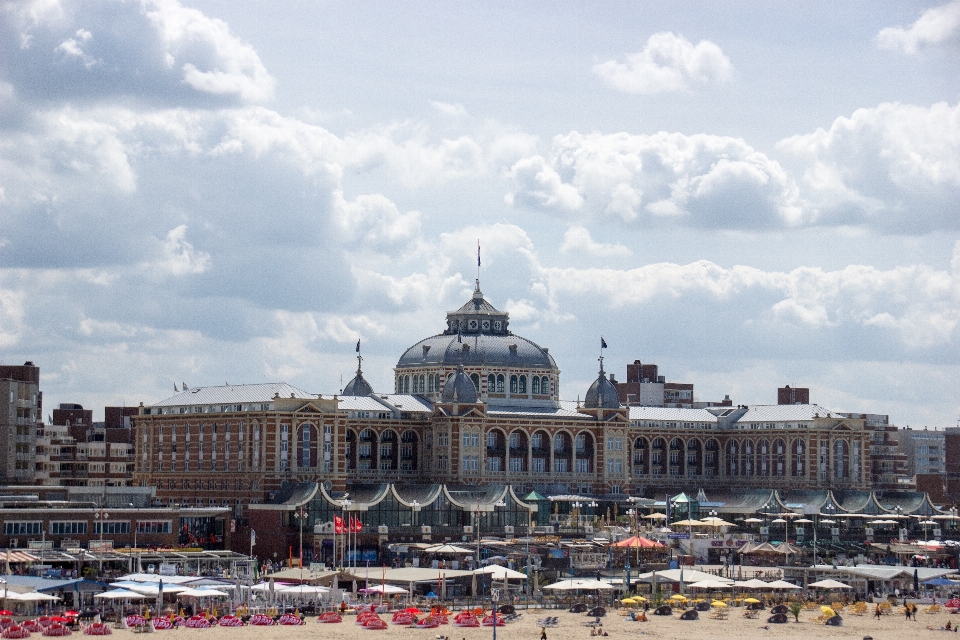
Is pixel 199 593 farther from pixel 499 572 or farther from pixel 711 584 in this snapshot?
pixel 711 584

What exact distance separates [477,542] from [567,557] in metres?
8.86

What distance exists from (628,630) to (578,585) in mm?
18853

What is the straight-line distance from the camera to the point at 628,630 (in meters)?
144

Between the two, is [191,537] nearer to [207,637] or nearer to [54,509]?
[54,509]

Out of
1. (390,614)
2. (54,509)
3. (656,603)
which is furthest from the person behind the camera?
(54,509)

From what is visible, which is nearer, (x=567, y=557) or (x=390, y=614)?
(x=390, y=614)

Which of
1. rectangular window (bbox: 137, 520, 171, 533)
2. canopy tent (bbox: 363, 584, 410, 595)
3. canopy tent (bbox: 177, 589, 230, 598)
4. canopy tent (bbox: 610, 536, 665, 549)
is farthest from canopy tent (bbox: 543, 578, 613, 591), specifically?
rectangular window (bbox: 137, 520, 171, 533)

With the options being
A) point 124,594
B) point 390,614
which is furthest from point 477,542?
point 124,594

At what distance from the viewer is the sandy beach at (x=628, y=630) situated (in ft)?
447

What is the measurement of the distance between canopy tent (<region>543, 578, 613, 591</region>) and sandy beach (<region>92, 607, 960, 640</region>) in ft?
15.2

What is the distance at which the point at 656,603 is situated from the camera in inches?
6339

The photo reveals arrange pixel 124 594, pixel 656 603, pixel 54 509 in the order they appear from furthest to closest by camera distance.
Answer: pixel 54 509, pixel 656 603, pixel 124 594

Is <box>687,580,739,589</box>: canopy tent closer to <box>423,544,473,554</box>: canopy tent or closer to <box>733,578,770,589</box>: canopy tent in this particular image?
<box>733,578,770,589</box>: canopy tent

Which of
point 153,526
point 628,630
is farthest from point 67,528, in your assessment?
point 628,630
